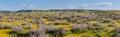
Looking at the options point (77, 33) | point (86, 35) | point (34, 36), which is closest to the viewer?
point (34, 36)

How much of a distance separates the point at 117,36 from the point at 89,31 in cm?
357

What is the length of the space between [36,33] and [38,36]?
0.91 m

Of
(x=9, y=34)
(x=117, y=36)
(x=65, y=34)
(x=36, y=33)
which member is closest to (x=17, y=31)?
(x=9, y=34)

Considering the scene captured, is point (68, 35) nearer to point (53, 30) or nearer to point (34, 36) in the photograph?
point (53, 30)

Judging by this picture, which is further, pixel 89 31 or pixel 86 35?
pixel 89 31

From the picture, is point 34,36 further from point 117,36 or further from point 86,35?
point 117,36

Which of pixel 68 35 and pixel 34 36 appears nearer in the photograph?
pixel 34 36

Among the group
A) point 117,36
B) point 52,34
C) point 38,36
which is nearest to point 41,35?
point 38,36

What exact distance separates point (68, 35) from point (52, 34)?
1264 mm

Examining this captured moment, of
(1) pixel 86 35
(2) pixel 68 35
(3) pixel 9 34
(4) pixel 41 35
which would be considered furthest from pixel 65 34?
(3) pixel 9 34

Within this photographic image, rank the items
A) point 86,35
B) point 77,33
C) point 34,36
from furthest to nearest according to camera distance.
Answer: point 77,33 < point 86,35 < point 34,36

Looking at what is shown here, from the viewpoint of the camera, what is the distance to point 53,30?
1994cm

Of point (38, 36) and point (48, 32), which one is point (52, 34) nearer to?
point (48, 32)

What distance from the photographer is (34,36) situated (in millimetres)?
16984
